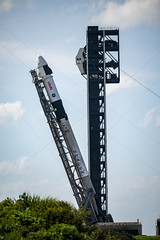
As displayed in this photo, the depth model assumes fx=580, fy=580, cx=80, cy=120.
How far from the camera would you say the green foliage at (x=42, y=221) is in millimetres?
26625

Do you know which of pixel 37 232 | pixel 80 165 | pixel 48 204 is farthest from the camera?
pixel 80 165

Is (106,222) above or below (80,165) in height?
below

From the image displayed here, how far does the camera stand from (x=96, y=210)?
170 ft

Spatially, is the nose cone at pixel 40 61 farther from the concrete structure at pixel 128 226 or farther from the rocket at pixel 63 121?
the concrete structure at pixel 128 226

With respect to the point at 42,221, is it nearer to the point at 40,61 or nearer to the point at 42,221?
the point at 42,221

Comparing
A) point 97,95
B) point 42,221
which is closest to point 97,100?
point 97,95

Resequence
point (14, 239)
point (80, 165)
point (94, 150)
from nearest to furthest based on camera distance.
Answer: point (14, 239), point (80, 165), point (94, 150)

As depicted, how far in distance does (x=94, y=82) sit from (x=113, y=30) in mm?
5770

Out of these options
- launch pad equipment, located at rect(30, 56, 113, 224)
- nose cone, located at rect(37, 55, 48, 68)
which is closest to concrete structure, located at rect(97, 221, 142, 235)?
launch pad equipment, located at rect(30, 56, 113, 224)

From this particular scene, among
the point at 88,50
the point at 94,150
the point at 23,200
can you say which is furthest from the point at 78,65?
the point at 23,200

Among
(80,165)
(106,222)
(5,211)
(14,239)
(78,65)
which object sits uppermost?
(78,65)

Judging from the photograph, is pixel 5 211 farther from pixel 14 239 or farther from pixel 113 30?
pixel 113 30

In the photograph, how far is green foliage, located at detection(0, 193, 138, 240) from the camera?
26.6 meters

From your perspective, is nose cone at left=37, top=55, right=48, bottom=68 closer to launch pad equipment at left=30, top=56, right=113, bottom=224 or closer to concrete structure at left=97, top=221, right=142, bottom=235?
launch pad equipment at left=30, top=56, right=113, bottom=224
